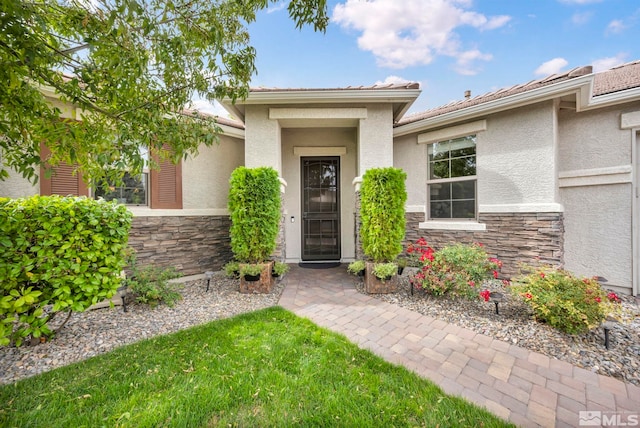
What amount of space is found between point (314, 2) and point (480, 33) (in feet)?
18.3

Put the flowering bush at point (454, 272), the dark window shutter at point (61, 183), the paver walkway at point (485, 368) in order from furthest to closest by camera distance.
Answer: the dark window shutter at point (61, 183) < the flowering bush at point (454, 272) < the paver walkway at point (485, 368)

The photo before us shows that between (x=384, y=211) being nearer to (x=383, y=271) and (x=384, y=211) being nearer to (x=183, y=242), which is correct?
(x=383, y=271)

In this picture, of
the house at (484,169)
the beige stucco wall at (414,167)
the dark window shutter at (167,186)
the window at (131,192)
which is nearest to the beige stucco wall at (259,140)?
the house at (484,169)

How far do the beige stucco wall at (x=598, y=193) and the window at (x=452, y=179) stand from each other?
1.48 m

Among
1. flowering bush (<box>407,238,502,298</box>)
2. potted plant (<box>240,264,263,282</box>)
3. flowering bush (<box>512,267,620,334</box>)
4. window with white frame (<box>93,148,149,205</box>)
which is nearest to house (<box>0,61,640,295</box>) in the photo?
window with white frame (<box>93,148,149,205</box>)

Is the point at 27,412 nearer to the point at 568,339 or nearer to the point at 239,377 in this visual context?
the point at 239,377

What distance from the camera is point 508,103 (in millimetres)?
4438

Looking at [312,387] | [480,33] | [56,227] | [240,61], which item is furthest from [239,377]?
[480,33]

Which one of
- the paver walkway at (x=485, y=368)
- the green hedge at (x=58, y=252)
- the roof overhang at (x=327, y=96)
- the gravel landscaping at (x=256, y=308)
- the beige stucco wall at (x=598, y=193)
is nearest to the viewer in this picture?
the paver walkway at (x=485, y=368)

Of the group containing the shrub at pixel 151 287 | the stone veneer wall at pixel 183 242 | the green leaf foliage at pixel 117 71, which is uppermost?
the green leaf foliage at pixel 117 71

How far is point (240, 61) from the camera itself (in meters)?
2.64

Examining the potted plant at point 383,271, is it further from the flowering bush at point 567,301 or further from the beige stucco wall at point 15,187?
the beige stucco wall at point 15,187

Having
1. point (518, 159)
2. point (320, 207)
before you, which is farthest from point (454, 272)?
point (320, 207)

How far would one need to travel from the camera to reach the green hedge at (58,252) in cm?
221
